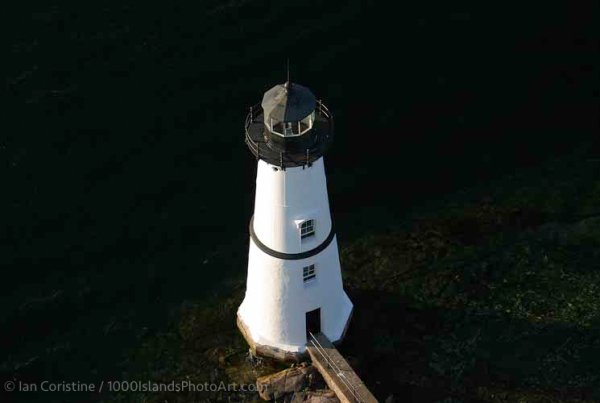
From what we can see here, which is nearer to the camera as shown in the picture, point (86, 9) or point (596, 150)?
point (596, 150)

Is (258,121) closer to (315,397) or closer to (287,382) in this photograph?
(287,382)

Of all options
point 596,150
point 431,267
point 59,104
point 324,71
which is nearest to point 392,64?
point 324,71

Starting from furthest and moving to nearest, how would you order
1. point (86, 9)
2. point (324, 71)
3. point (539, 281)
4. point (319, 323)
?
point (86, 9)
point (324, 71)
point (539, 281)
point (319, 323)

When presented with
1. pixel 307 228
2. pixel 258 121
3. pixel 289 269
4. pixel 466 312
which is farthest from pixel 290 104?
pixel 466 312

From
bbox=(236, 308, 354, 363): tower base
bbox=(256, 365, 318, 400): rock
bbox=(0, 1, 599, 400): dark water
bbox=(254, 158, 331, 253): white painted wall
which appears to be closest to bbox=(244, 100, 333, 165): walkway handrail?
bbox=(254, 158, 331, 253): white painted wall

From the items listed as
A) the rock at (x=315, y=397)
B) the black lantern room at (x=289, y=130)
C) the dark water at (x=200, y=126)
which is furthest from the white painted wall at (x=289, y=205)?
the dark water at (x=200, y=126)

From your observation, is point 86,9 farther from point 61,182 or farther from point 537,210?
point 537,210
